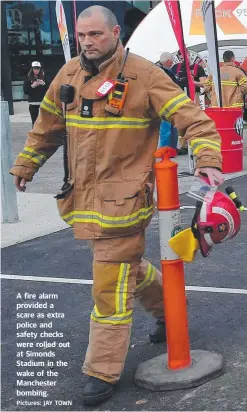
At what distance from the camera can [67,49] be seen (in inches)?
404

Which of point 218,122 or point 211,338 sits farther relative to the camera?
point 218,122

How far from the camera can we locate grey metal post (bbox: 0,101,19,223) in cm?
774

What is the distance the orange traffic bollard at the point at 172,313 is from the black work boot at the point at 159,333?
434 mm

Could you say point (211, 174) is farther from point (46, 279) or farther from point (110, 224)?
point (46, 279)

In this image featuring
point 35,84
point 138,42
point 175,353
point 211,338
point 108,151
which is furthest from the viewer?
point 138,42

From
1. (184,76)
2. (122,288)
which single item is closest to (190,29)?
(184,76)

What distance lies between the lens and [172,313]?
3914 millimetres

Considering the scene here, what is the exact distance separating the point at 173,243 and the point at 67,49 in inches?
278

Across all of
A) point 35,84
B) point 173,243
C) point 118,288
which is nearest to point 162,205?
point 173,243

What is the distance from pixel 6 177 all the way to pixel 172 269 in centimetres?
431

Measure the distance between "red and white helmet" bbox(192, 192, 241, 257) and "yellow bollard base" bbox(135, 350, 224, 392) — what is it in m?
0.74

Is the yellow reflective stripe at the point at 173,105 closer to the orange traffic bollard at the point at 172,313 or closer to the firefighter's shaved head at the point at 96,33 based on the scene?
the orange traffic bollard at the point at 172,313

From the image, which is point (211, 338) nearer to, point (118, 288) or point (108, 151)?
point (118, 288)

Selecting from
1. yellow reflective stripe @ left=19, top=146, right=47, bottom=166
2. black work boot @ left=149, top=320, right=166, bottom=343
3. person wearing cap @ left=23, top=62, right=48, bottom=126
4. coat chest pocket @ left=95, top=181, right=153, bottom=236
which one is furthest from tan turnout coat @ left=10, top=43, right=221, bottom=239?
person wearing cap @ left=23, top=62, right=48, bottom=126
